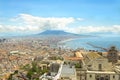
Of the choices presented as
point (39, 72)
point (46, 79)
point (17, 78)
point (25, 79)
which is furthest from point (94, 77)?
point (17, 78)

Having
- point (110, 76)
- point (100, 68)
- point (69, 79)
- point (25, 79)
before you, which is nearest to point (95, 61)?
point (100, 68)

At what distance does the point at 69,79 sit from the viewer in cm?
1686

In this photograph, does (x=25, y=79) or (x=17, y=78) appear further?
(x=17, y=78)

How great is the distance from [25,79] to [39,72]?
186cm

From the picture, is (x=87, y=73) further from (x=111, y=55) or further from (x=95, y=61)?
(x=111, y=55)

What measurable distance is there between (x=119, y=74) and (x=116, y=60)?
7.37 m

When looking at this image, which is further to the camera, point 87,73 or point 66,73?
point 87,73

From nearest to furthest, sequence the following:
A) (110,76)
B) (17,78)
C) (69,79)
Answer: (69,79)
(110,76)
(17,78)

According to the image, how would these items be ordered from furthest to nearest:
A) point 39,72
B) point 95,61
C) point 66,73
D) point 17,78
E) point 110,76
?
1. point 17,78
2. point 39,72
3. point 95,61
4. point 110,76
5. point 66,73

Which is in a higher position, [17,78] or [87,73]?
[87,73]

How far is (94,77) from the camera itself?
801 inches

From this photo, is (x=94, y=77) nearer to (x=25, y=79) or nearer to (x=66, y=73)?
(x=66, y=73)

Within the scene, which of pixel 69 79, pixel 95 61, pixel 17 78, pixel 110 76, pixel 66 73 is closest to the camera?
pixel 69 79

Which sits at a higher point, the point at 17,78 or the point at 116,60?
the point at 116,60
